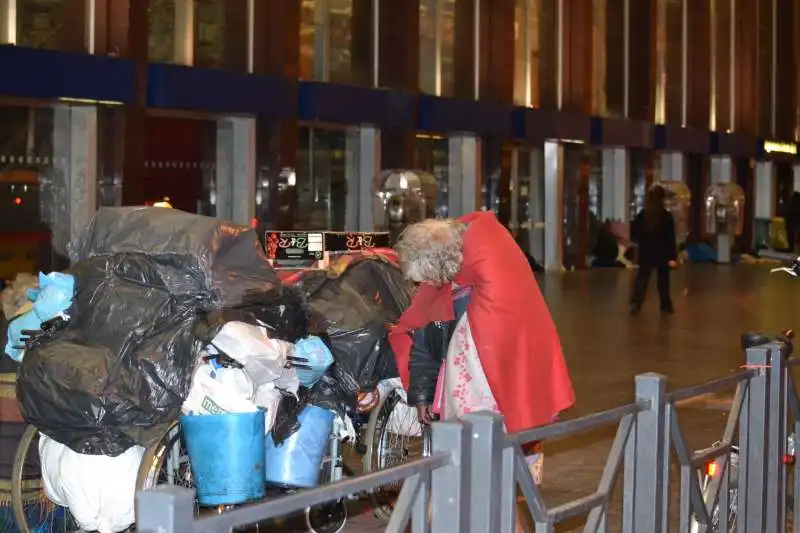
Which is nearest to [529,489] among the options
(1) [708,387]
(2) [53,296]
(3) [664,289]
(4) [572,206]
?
(1) [708,387]

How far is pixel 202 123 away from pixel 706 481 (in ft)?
57.4

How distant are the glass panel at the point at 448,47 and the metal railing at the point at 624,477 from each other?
21480 millimetres

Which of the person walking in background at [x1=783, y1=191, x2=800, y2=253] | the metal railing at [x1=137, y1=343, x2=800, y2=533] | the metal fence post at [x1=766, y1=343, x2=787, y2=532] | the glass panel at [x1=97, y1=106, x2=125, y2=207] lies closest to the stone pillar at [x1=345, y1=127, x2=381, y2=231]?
the glass panel at [x1=97, y1=106, x2=125, y2=207]

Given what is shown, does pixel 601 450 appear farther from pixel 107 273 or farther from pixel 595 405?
pixel 107 273

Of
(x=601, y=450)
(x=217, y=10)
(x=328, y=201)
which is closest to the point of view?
(x=601, y=450)

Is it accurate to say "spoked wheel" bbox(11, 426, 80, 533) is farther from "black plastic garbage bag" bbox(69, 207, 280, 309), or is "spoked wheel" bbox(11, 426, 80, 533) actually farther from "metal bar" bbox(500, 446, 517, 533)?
"metal bar" bbox(500, 446, 517, 533)

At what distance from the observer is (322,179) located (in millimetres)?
24281

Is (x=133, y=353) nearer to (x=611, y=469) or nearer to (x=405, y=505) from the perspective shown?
(x=611, y=469)

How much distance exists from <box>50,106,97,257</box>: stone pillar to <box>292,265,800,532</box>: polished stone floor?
723 centimetres

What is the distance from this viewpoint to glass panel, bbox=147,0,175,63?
20.3 metres

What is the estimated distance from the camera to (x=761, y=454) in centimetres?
548

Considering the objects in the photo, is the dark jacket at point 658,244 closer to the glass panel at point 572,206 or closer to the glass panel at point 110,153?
the glass panel at point 110,153

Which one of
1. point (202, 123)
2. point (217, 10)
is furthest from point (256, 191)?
point (217, 10)

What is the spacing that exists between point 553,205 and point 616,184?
10.5 ft
